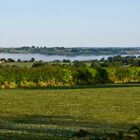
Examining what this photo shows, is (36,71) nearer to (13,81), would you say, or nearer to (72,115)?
(13,81)

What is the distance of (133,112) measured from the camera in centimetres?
2258

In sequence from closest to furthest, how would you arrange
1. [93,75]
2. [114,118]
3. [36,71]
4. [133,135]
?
[133,135] < [114,118] < [36,71] < [93,75]

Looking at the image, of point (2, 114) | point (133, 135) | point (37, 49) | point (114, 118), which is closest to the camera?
point (133, 135)

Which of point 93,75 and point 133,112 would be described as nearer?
point 133,112

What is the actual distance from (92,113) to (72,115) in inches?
54.8

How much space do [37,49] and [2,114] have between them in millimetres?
137253

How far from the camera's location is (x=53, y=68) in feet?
177

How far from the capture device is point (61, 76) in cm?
5347

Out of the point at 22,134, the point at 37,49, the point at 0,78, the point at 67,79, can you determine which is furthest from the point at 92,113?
the point at 37,49

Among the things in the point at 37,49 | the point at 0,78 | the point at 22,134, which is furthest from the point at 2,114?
the point at 37,49

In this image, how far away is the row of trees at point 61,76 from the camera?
164 feet

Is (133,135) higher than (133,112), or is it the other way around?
(133,135)

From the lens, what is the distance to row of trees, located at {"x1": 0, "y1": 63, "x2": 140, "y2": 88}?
1966 inches

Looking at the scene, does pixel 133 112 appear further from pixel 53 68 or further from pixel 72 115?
pixel 53 68
